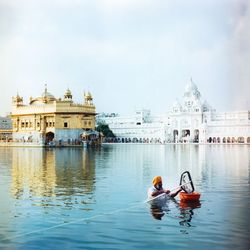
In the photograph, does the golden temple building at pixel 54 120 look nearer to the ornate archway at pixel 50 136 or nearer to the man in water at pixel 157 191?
the ornate archway at pixel 50 136

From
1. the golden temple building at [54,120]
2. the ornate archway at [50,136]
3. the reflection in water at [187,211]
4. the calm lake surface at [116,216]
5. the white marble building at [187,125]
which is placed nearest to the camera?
the calm lake surface at [116,216]

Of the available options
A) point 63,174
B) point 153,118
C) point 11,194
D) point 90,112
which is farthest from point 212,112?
point 11,194

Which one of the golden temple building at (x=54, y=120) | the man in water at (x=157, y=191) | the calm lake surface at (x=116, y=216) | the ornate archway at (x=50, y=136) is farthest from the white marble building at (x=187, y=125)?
the man in water at (x=157, y=191)

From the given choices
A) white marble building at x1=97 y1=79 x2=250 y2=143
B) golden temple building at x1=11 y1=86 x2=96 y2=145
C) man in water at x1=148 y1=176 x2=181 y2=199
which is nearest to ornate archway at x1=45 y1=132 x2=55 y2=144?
golden temple building at x1=11 y1=86 x2=96 y2=145

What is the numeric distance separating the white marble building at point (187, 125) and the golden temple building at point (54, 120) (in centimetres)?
829

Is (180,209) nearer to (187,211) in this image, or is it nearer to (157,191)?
(187,211)

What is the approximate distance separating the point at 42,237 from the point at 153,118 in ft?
103

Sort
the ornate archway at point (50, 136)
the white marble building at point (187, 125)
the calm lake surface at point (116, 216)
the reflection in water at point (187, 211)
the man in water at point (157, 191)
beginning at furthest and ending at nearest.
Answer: the white marble building at point (187, 125) < the ornate archway at point (50, 136) < the man in water at point (157, 191) < the reflection in water at point (187, 211) < the calm lake surface at point (116, 216)

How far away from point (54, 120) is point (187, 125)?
1217 cm

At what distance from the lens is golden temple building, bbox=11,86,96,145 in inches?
707

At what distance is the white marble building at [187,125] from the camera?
23906 mm

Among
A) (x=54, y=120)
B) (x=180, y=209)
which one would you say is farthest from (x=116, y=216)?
(x=54, y=120)

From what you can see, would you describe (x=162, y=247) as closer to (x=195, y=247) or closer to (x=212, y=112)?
(x=195, y=247)

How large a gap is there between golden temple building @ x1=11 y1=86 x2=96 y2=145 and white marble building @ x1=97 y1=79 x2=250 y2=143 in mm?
8290
